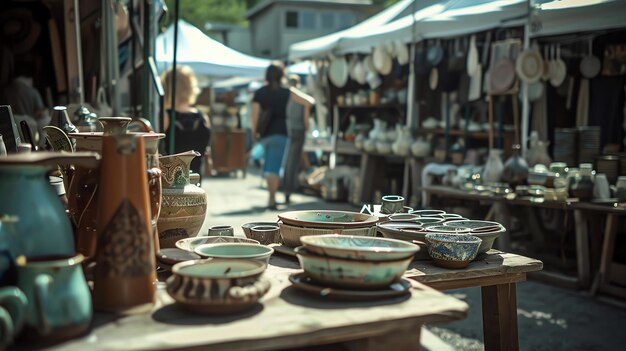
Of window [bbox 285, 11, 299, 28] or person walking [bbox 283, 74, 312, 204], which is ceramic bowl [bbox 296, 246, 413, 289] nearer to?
person walking [bbox 283, 74, 312, 204]

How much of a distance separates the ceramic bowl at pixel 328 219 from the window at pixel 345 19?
24268 millimetres

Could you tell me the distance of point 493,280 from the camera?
5.96 feet

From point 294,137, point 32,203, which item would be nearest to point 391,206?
point 32,203

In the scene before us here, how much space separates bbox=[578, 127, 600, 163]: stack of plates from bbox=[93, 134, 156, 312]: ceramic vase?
458cm

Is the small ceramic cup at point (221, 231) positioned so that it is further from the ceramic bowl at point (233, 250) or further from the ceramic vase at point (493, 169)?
the ceramic vase at point (493, 169)

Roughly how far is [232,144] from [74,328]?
10511 mm

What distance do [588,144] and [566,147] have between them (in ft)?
0.55

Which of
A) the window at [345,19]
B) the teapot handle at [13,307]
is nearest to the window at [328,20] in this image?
the window at [345,19]

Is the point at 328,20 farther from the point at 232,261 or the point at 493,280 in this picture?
the point at 232,261

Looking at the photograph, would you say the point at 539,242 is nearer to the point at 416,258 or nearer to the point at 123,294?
the point at 416,258

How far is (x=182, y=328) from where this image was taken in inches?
47.8

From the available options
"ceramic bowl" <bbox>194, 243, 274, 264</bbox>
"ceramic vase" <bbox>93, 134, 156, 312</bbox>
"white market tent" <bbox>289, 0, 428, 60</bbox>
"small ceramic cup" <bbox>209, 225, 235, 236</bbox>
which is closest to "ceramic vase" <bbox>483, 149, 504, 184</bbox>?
"white market tent" <bbox>289, 0, 428, 60</bbox>

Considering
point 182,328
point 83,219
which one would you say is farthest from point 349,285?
point 83,219

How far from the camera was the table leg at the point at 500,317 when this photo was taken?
1984 millimetres
